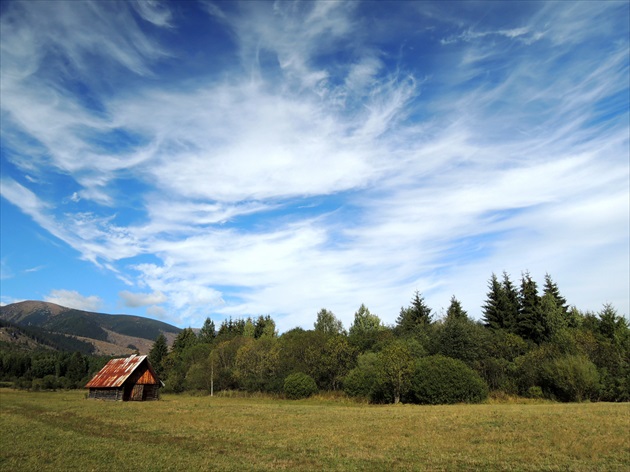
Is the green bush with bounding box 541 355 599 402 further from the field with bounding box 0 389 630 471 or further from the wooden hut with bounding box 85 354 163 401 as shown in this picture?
the wooden hut with bounding box 85 354 163 401

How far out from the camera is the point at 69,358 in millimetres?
149375

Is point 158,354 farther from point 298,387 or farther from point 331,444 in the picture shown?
point 331,444

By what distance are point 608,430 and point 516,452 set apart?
23.7ft

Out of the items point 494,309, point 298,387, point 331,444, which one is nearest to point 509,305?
point 494,309

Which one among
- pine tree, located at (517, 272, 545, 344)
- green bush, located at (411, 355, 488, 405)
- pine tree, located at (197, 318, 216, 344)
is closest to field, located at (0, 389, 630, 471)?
green bush, located at (411, 355, 488, 405)

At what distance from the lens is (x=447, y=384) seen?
40.7m

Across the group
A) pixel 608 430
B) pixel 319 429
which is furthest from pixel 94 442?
pixel 608 430

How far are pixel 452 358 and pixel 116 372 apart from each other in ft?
170

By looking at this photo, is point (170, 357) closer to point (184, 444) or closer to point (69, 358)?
point (69, 358)

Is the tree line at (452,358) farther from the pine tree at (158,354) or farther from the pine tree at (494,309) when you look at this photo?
the pine tree at (158,354)

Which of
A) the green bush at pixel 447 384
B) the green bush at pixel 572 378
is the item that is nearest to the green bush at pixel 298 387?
the green bush at pixel 447 384

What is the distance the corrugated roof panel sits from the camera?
5875cm

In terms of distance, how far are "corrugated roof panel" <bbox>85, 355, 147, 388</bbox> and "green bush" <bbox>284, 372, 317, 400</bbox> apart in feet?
80.1

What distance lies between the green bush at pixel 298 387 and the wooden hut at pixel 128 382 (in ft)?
75.8
